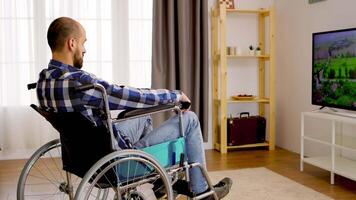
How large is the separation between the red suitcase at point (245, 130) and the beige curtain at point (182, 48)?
284mm

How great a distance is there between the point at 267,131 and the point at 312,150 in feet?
2.25

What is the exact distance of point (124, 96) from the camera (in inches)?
70.1

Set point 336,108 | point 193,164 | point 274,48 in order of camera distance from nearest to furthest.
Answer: point 193,164 < point 336,108 < point 274,48

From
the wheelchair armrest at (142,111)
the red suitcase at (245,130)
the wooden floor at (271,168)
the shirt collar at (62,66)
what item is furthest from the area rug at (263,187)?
the shirt collar at (62,66)

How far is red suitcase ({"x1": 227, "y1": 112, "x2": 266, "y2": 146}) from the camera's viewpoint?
14.1 feet

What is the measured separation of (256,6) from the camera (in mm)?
4578

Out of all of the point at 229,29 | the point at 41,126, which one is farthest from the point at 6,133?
the point at 229,29

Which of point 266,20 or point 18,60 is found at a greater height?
point 266,20

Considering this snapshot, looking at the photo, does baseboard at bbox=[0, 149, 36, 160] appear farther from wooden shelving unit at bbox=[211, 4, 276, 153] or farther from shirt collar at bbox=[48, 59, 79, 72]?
shirt collar at bbox=[48, 59, 79, 72]

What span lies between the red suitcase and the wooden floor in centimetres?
11

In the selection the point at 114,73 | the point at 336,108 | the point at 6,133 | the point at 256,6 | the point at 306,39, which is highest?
the point at 256,6

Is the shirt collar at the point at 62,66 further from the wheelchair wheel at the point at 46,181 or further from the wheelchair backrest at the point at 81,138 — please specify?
the wheelchair wheel at the point at 46,181

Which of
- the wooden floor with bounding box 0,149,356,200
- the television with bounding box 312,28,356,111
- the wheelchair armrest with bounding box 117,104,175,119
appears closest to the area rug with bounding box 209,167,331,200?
the wooden floor with bounding box 0,149,356,200

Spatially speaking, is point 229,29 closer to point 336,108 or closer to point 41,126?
point 336,108
